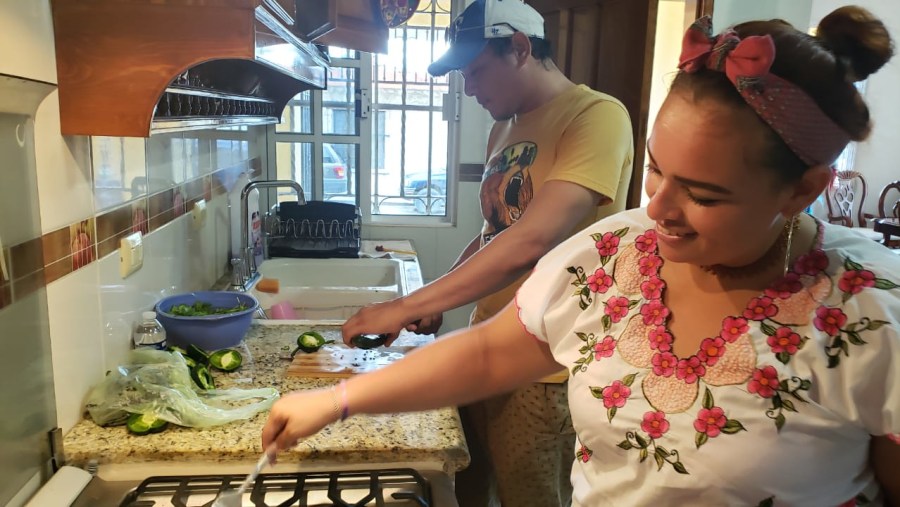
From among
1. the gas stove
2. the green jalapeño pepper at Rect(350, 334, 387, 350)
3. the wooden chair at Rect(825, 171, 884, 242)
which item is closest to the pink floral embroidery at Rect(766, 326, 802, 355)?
the gas stove

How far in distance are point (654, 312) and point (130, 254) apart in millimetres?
1018

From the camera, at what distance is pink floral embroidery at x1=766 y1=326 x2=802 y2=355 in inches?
28.1

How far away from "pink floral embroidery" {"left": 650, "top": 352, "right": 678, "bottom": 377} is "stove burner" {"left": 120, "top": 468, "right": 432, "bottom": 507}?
0.43m

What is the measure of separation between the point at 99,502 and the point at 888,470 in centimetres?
107

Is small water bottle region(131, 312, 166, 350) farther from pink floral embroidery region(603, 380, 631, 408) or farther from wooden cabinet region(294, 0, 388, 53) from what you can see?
pink floral embroidery region(603, 380, 631, 408)

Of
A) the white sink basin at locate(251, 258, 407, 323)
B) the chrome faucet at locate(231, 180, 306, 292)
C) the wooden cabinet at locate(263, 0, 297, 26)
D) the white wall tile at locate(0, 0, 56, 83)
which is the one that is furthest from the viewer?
the white sink basin at locate(251, 258, 407, 323)

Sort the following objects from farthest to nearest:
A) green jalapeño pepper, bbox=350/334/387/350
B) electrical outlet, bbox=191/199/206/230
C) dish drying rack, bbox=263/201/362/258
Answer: dish drying rack, bbox=263/201/362/258 → electrical outlet, bbox=191/199/206/230 → green jalapeño pepper, bbox=350/334/387/350

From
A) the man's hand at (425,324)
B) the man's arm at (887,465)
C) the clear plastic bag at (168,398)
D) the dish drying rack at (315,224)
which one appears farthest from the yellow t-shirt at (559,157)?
the dish drying rack at (315,224)

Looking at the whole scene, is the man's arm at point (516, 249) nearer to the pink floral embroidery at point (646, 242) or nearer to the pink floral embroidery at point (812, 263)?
the pink floral embroidery at point (646, 242)

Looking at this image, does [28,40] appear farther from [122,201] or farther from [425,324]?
[425,324]

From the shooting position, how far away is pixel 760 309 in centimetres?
75

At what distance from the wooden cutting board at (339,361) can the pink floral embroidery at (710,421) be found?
2.46 feet

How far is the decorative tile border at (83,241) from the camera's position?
903 millimetres

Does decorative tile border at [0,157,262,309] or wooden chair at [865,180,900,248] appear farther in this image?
wooden chair at [865,180,900,248]
